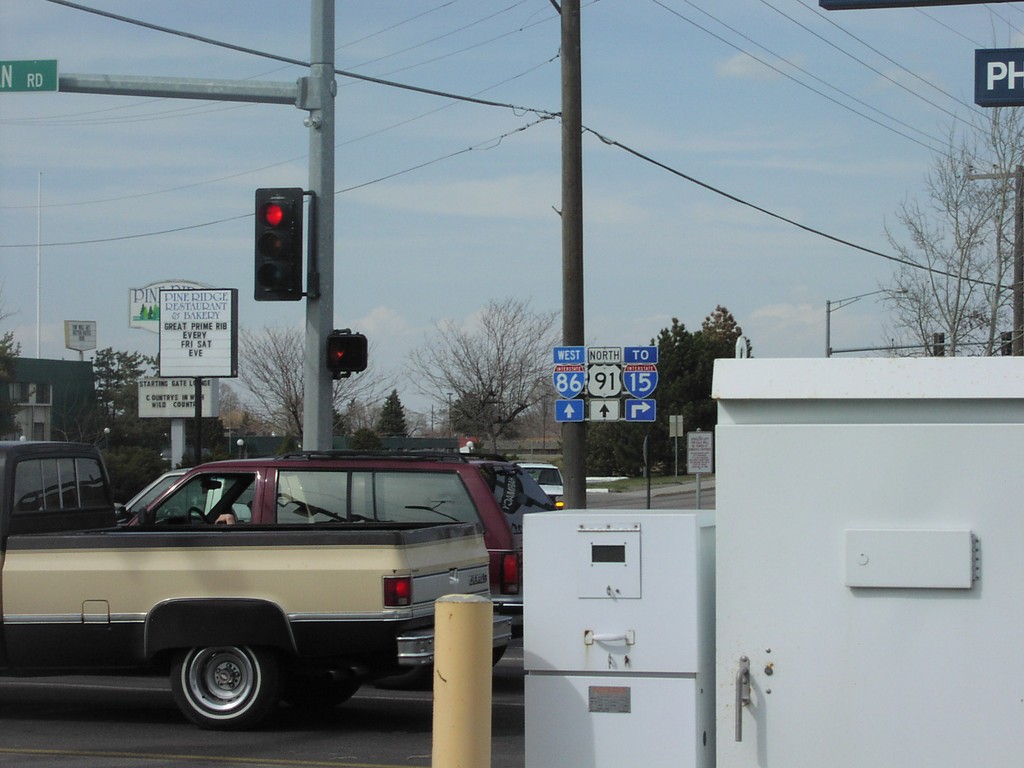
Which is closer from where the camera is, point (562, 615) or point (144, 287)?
point (562, 615)

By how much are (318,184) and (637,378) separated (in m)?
6.46

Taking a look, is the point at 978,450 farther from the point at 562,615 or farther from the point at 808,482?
the point at 562,615

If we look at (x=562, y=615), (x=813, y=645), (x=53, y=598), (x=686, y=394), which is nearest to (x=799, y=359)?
(x=813, y=645)

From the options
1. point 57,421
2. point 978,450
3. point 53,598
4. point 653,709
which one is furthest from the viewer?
point 57,421

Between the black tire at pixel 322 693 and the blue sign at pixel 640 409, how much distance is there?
9.02m

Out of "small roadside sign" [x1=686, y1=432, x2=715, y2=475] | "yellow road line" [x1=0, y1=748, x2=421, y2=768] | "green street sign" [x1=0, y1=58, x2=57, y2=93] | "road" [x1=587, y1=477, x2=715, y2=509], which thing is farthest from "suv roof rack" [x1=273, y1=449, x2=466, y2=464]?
"road" [x1=587, y1=477, x2=715, y2=509]

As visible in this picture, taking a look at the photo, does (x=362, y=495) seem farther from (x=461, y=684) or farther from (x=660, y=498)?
(x=660, y=498)

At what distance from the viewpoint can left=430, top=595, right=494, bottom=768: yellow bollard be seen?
4.98 metres

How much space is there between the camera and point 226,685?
8.77 m

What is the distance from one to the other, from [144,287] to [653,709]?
37420 millimetres

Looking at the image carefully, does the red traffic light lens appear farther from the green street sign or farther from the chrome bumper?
the chrome bumper

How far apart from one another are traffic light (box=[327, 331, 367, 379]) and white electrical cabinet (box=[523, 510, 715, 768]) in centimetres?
919

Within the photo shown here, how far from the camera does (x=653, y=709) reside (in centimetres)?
451

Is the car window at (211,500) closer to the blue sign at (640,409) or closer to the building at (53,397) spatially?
the blue sign at (640,409)
